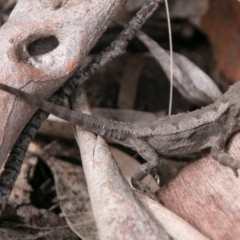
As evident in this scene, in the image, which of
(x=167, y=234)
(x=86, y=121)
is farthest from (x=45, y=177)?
(x=167, y=234)

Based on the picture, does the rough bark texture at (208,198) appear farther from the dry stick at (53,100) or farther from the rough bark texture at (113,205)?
the dry stick at (53,100)

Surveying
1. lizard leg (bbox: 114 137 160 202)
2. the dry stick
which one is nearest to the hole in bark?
the dry stick

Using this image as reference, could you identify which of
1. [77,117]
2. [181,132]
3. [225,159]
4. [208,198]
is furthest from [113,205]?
[181,132]

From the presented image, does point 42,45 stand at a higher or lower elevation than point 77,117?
higher

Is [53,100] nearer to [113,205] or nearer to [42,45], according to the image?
[42,45]

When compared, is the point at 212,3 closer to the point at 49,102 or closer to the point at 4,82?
the point at 49,102

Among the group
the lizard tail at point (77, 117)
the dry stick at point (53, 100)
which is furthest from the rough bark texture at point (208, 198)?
the dry stick at point (53, 100)

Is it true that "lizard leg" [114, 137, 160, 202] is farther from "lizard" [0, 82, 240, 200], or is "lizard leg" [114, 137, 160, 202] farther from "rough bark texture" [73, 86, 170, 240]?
"rough bark texture" [73, 86, 170, 240]
